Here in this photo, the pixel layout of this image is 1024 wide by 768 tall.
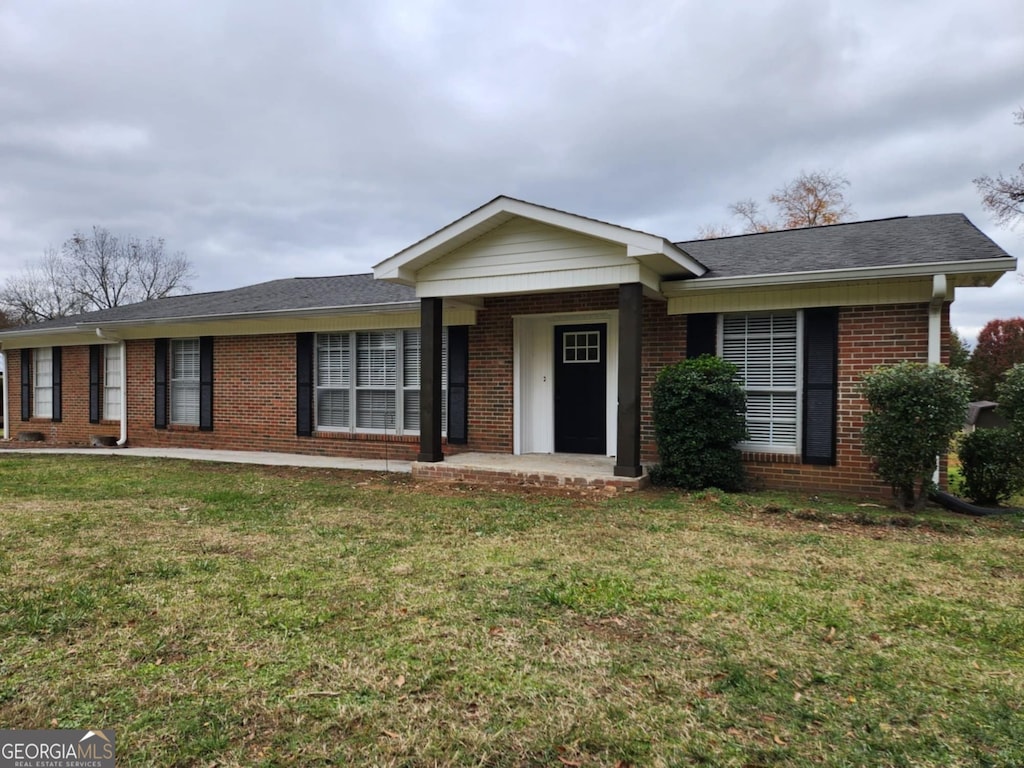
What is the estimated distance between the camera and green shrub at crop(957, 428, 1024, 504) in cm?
592

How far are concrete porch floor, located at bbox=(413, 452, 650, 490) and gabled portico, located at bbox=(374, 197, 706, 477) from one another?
0.65 ft

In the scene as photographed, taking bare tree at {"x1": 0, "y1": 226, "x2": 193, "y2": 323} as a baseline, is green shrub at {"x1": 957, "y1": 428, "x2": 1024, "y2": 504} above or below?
below

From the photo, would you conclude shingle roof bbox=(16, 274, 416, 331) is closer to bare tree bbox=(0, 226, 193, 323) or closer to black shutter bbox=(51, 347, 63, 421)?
black shutter bbox=(51, 347, 63, 421)

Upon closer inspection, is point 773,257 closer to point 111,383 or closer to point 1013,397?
point 1013,397

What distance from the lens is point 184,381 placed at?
11.6 m

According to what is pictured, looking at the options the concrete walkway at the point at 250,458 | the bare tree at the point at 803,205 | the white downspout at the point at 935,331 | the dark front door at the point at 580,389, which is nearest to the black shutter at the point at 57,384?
the concrete walkway at the point at 250,458

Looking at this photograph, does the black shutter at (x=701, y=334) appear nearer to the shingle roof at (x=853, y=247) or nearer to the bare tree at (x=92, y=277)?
the shingle roof at (x=853, y=247)

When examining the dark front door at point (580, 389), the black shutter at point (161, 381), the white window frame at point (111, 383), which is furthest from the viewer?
the white window frame at point (111, 383)

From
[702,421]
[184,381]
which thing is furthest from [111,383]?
[702,421]

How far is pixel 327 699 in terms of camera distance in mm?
2346

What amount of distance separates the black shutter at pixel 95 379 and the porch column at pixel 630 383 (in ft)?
38.4

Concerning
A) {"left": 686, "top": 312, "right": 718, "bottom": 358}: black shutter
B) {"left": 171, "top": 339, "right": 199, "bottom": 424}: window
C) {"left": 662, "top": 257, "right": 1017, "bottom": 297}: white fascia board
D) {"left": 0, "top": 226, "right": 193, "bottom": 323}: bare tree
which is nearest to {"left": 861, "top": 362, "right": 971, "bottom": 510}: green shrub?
{"left": 662, "top": 257, "right": 1017, "bottom": 297}: white fascia board

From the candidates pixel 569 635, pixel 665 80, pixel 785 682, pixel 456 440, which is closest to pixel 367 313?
pixel 456 440

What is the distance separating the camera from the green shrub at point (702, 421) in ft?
21.7
